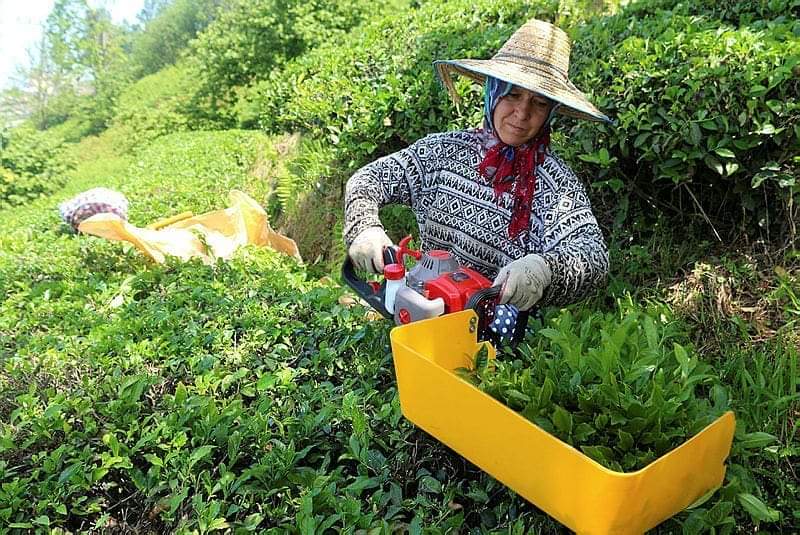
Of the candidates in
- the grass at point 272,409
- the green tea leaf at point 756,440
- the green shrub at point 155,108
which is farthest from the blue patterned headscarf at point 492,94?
the green shrub at point 155,108

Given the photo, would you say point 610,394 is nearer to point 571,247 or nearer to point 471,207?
point 571,247

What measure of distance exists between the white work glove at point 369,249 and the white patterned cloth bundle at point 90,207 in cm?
405

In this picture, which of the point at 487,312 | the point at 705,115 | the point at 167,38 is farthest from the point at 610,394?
the point at 167,38

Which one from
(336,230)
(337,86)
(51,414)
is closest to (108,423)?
(51,414)

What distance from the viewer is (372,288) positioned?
2342 millimetres

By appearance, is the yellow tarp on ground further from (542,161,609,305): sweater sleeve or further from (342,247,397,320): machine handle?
(542,161,609,305): sweater sleeve

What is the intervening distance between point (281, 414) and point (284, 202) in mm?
3906

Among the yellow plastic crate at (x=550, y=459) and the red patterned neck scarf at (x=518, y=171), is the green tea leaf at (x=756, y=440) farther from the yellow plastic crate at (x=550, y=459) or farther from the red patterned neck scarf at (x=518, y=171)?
the red patterned neck scarf at (x=518, y=171)

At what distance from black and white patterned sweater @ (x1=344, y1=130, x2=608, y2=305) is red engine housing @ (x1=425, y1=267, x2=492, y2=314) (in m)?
0.23

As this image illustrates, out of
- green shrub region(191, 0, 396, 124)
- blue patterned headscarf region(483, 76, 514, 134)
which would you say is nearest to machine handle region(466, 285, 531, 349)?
blue patterned headscarf region(483, 76, 514, 134)

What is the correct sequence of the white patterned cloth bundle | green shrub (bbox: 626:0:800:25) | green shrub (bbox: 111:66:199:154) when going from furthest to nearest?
green shrub (bbox: 111:66:199:154) < the white patterned cloth bundle < green shrub (bbox: 626:0:800:25)

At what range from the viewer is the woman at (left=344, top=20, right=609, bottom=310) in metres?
2.08

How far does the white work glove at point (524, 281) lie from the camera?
1959 millimetres

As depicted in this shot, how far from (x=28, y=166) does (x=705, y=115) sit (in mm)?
12645
